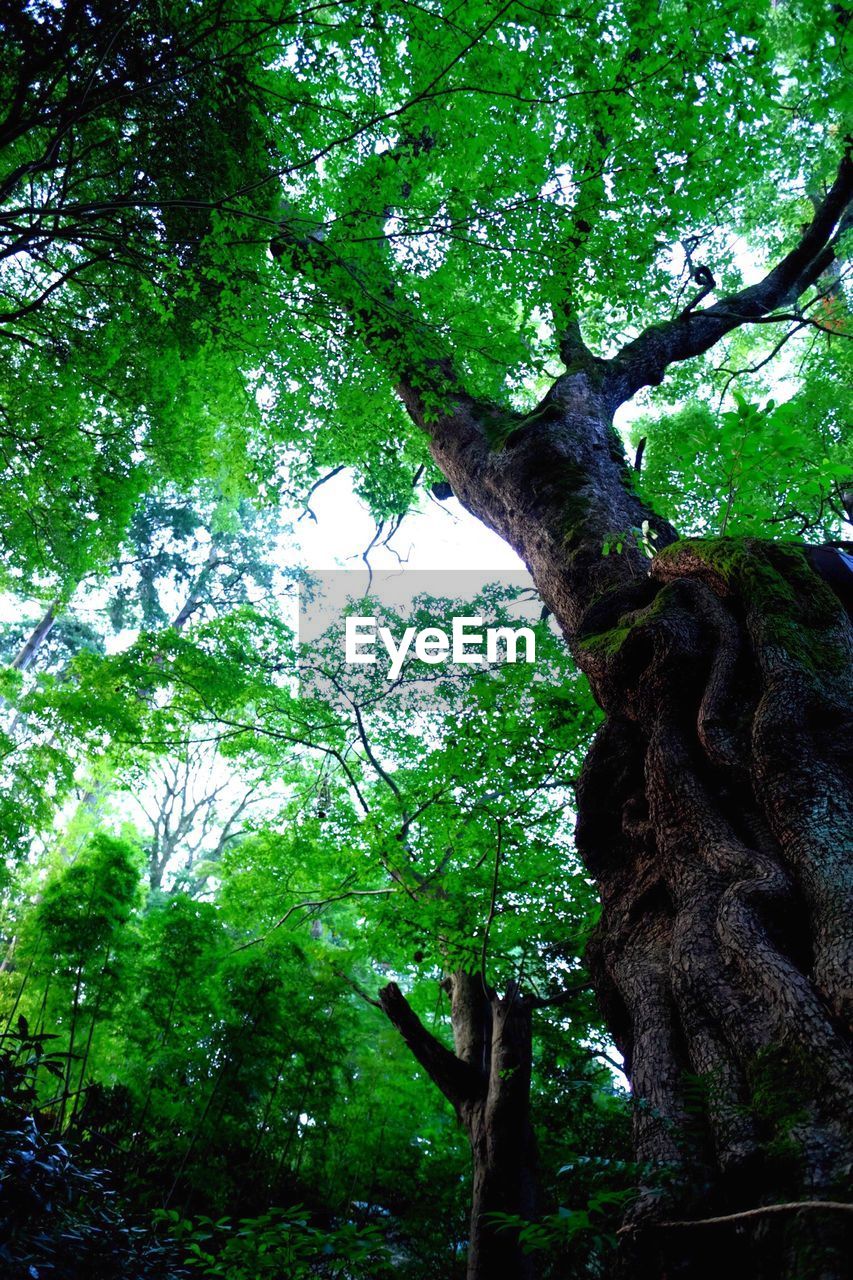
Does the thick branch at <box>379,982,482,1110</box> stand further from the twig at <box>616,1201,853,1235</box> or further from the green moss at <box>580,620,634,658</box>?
the twig at <box>616,1201,853,1235</box>

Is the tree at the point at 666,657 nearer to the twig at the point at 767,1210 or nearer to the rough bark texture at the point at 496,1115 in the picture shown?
the twig at the point at 767,1210

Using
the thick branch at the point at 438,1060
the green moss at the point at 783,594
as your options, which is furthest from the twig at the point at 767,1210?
the thick branch at the point at 438,1060

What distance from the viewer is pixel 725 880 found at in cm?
216

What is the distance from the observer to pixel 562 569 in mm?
3842

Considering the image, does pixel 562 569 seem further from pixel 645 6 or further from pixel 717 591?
pixel 645 6

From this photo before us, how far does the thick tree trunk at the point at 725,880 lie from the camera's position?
1537 mm

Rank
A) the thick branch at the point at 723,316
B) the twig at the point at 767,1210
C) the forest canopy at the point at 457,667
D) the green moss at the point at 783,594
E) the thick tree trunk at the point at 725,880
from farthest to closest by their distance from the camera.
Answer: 1. the thick branch at the point at 723,316
2. the green moss at the point at 783,594
3. the forest canopy at the point at 457,667
4. the thick tree trunk at the point at 725,880
5. the twig at the point at 767,1210

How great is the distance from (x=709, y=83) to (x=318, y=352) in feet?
9.87

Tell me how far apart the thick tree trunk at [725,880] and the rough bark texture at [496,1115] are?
245 cm

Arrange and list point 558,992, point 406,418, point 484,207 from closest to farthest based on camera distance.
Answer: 1. point 484,207
2. point 558,992
3. point 406,418

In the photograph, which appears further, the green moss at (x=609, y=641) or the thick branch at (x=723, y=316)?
the thick branch at (x=723, y=316)

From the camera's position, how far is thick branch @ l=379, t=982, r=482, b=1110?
4.74 m

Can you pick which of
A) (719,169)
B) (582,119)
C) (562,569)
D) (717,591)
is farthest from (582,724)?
(582,119)

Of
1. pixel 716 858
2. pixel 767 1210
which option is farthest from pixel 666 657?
pixel 767 1210
